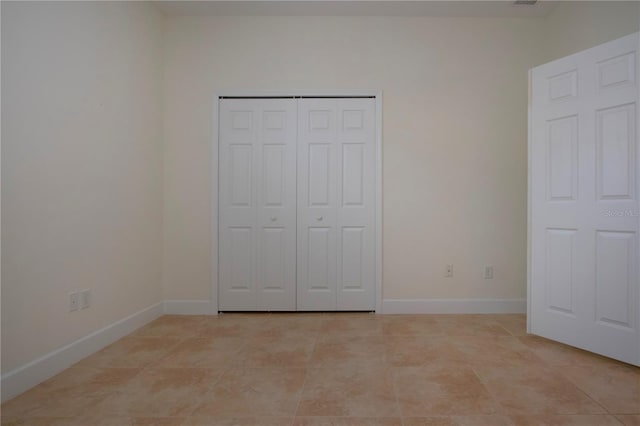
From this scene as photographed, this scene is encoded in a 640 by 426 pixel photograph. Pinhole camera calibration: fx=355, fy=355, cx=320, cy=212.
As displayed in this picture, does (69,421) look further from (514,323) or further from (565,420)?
(514,323)

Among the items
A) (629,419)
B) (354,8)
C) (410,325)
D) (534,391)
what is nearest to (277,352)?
(410,325)

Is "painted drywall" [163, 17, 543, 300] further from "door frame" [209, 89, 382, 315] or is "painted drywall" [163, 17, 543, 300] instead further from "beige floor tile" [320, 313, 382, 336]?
"beige floor tile" [320, 313, 382, 336]

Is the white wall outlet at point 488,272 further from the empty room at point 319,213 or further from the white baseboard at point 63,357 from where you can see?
the white baseboard at point 63,357

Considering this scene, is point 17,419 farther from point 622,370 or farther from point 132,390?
point 622,370

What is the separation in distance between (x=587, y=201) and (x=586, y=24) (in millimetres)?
1736

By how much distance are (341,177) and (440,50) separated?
1640mm

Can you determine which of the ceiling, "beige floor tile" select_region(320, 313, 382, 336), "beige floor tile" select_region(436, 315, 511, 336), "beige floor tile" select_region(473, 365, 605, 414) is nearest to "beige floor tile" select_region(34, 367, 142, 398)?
"beige floor tile" select_region(320, 313, 382, 336)

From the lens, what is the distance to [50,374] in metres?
2.22

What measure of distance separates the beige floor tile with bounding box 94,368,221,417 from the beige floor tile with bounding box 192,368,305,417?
78 mm

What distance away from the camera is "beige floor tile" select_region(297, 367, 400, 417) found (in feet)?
5.94

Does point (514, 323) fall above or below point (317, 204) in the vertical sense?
below

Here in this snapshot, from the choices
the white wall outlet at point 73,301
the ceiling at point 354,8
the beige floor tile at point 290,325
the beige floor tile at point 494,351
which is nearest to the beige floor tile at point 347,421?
the beige floor tile at point 494,351

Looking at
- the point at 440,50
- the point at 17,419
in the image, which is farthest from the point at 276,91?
the point at 17,419

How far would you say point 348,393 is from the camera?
199cm
